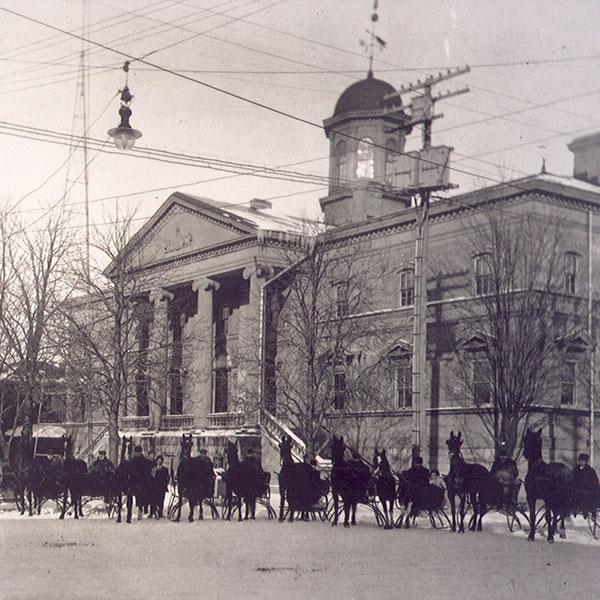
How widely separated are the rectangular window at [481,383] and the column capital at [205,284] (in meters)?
17.5

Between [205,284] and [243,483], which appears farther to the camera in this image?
[205,284]

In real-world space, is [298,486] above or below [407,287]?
below

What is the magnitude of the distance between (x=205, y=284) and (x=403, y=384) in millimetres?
13772

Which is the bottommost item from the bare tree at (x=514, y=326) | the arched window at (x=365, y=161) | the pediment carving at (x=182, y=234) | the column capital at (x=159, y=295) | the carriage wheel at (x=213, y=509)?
the carriage wheel at (x=213, y=509)

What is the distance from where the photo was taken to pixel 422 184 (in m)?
27.7

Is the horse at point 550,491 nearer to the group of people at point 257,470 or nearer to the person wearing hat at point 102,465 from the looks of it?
the group of people at point 257,470

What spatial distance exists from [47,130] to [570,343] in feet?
68.3

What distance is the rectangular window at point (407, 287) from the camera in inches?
1641

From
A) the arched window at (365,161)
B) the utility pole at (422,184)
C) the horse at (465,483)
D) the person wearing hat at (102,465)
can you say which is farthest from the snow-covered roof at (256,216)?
the horse at (465,483)

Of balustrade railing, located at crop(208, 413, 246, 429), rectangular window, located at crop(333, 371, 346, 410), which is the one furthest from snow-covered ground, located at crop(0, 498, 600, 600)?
balustrade railing, located at crop(208, 413, 246, 429)

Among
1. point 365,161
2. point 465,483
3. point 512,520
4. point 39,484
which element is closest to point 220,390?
point 365,161

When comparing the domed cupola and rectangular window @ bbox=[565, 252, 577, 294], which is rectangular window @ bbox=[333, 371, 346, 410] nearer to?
rectangular window @ bbox=[565, 252, 577, 294]

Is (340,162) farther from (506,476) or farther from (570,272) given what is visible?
(506,476)

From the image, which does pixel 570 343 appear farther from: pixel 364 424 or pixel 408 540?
pixel 408 540
